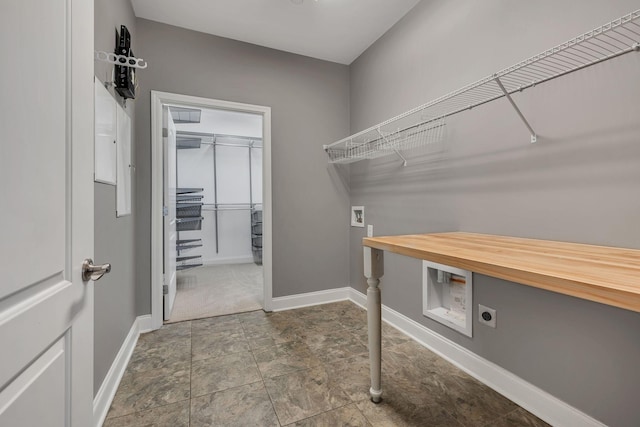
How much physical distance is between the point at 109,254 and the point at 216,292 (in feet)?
6.45

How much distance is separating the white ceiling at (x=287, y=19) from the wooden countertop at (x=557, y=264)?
6.31 feet

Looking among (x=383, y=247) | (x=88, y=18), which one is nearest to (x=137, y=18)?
(x=88, y=18)

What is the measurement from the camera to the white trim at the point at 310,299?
8.92 ft

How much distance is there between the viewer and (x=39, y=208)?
59 cm

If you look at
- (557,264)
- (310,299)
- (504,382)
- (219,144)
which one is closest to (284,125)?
(310,299)

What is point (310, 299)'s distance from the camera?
2838 mm

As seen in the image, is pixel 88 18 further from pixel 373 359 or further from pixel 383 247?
pixel 373 359

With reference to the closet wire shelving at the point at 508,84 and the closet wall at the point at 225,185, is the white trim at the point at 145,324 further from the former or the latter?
the closet wall at the point at 225,185

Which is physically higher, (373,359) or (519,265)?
(519,265)

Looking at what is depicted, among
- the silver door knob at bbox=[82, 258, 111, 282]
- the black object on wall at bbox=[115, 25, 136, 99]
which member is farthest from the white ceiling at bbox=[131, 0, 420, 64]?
the silver door knob at bbox=[82, 258, 111, 282]

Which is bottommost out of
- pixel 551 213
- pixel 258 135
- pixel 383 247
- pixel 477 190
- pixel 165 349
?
pixel 165 349

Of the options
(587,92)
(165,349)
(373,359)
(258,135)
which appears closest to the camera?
(587,92)

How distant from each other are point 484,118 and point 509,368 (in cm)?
136

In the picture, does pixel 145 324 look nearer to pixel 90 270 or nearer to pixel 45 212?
pixel 90 270
